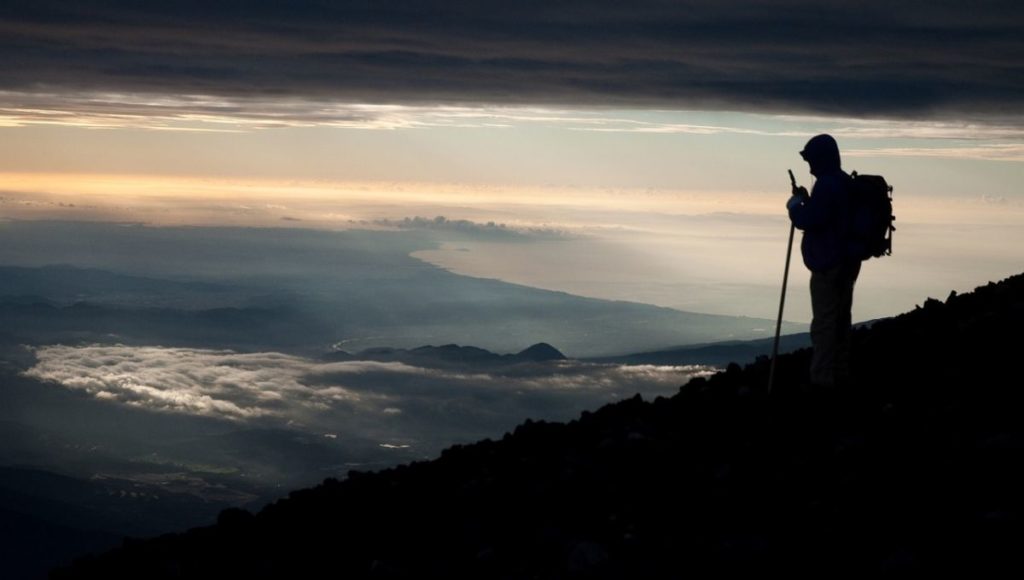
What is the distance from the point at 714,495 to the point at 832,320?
442 centimetres

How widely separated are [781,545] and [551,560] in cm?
252

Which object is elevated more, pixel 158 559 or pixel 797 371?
pixel 797 371

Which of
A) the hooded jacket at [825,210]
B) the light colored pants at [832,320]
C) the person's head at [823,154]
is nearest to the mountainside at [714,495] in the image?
the light colored pants at [832,320]

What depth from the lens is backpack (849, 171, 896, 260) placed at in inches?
610

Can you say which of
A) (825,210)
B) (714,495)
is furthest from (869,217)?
(714,495)

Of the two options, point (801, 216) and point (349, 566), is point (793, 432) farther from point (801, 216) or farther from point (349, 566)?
point (349, 566)

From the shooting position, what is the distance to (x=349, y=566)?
1339 centimetres

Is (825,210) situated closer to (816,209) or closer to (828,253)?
(816,209)

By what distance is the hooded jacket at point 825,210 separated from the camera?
15586 millimetres

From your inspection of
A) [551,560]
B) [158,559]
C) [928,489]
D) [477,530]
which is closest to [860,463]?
[928,489]

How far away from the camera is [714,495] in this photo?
41.3 ft

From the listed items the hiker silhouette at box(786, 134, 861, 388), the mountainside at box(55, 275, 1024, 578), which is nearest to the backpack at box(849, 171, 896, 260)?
the hiker silhouette at box(786, 134, 861, 388)

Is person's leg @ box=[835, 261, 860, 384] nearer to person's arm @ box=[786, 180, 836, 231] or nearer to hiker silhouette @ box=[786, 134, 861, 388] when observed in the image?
hiker silhouette @ box=[786, 134, 861, 388]

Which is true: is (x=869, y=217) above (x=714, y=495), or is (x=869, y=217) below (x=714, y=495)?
above
